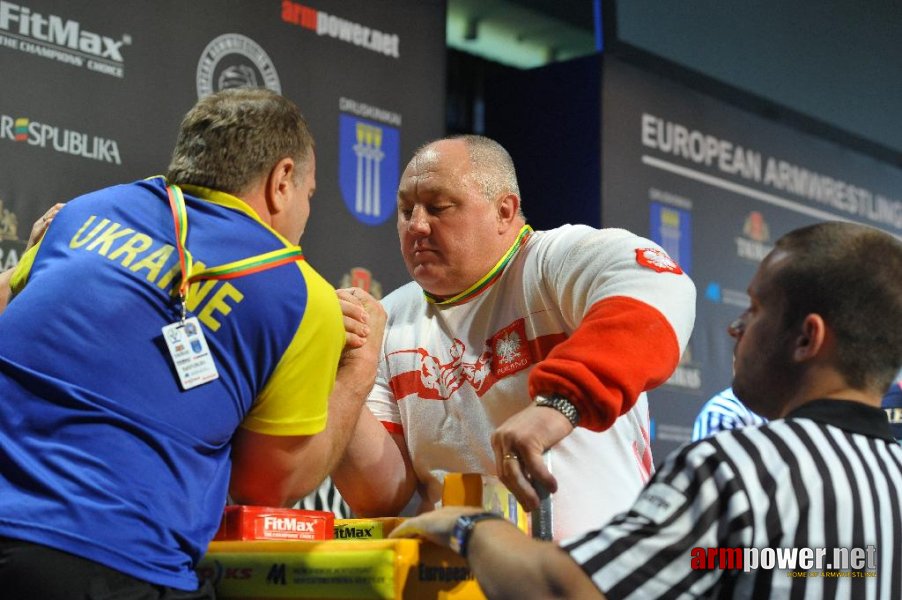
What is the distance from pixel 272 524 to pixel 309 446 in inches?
5.9

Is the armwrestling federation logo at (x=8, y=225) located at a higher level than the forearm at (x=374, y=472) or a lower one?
higher

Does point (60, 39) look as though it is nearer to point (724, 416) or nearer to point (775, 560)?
point (724, 416)

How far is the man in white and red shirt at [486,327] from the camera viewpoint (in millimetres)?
1922

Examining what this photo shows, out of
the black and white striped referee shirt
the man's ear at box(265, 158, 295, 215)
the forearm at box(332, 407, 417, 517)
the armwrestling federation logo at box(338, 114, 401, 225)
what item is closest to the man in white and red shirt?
the forearm at box(332, 407, 417, 517)

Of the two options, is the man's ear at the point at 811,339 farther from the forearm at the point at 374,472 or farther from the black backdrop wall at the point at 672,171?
the black backdrop wall at the point at 672,171

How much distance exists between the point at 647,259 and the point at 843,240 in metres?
0.44

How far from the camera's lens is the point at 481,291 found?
7.77 ft

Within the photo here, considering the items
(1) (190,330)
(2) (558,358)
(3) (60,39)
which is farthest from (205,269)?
(3) (60,39)

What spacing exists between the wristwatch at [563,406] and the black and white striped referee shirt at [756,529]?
0.30 meters

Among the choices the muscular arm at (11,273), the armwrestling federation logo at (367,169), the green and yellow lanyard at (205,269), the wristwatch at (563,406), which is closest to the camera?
the green and yellow lanyard at (205,269)

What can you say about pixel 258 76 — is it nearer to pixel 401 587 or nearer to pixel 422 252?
pixel 422 252

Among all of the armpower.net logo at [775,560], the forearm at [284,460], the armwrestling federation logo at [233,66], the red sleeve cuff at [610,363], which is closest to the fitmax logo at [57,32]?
the armwrestling federation logo at [233,66]

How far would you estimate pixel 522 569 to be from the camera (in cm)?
135

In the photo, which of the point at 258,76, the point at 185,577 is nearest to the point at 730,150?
the point at 258,76
